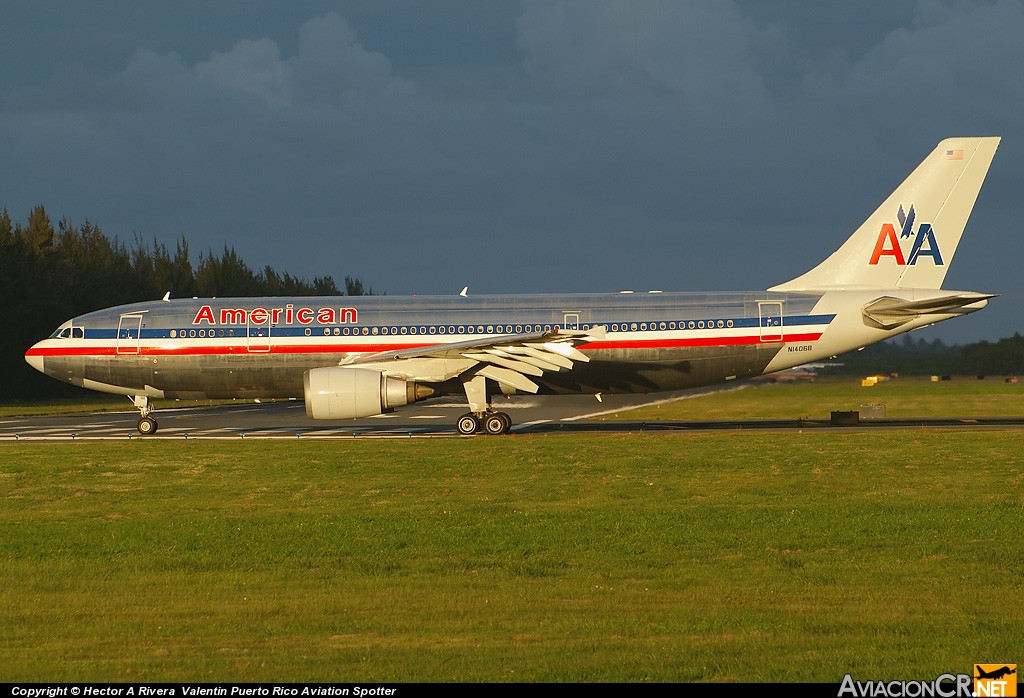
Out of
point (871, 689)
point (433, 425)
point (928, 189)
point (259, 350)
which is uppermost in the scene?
point (928, 189)

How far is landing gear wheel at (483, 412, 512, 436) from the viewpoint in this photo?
3036 cm

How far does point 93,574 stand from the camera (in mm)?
12555

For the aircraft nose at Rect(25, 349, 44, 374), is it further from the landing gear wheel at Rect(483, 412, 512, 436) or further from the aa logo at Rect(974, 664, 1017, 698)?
the aa logo at Rect(974, 664, 1017, 698)

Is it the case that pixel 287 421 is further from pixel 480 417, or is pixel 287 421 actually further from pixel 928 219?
pixel 928 219

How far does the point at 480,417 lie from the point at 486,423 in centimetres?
29

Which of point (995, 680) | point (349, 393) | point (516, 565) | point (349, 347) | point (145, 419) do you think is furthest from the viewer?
point (145, 419)

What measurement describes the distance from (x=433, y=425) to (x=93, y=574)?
2341 centimetres

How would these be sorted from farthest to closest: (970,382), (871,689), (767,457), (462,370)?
(970,382), (462,370), (767,457), (871,689)

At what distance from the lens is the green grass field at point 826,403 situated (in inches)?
1512

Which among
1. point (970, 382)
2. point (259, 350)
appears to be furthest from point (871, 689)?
point (970, 382)

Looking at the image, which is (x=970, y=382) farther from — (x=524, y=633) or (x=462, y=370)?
(x=524, y=633)

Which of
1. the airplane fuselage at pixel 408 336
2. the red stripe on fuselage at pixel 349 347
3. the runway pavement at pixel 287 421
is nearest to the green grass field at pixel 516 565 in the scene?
the red stripe on fuselage at pixel 349 347

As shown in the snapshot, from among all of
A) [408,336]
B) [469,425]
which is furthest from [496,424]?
[408,336]

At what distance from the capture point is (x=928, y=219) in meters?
31.5
